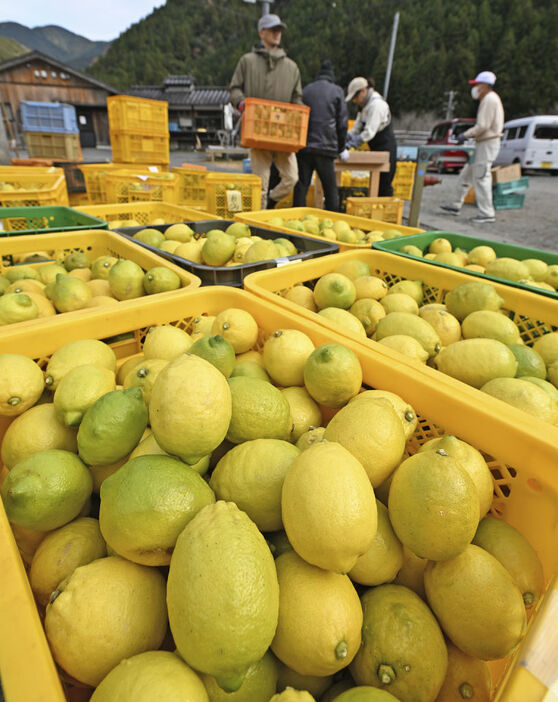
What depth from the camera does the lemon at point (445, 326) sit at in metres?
2.06

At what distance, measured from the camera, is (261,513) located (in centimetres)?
106

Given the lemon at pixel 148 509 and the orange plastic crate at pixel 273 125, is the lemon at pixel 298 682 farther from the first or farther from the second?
the orange plastic crate at pixel 273 125

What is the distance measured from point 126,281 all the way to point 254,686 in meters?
1.94

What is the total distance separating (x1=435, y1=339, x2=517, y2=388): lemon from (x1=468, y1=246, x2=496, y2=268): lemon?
5.55 ft

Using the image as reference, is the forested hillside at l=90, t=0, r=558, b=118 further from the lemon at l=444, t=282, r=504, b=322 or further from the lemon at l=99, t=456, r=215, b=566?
the lemon at l=99, t=456, r=215, b=566

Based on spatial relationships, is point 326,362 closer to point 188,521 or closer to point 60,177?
point 188,521

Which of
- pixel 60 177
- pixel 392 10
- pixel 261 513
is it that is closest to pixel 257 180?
pixel 60 177

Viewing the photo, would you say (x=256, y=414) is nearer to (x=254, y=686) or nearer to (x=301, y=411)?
(x=301, y=411)

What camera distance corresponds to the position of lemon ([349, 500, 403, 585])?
3.33ft

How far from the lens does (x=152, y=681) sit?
725 mm

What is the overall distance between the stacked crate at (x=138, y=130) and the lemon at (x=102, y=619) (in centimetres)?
778

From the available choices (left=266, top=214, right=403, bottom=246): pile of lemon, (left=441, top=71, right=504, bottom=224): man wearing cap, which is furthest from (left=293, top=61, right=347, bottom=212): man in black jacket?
(left=441, top=71, right=504, bottom=224): man wearing cap

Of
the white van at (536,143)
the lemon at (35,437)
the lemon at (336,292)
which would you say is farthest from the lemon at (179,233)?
the white van at (536,143)

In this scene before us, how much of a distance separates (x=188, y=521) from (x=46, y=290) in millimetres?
1910
